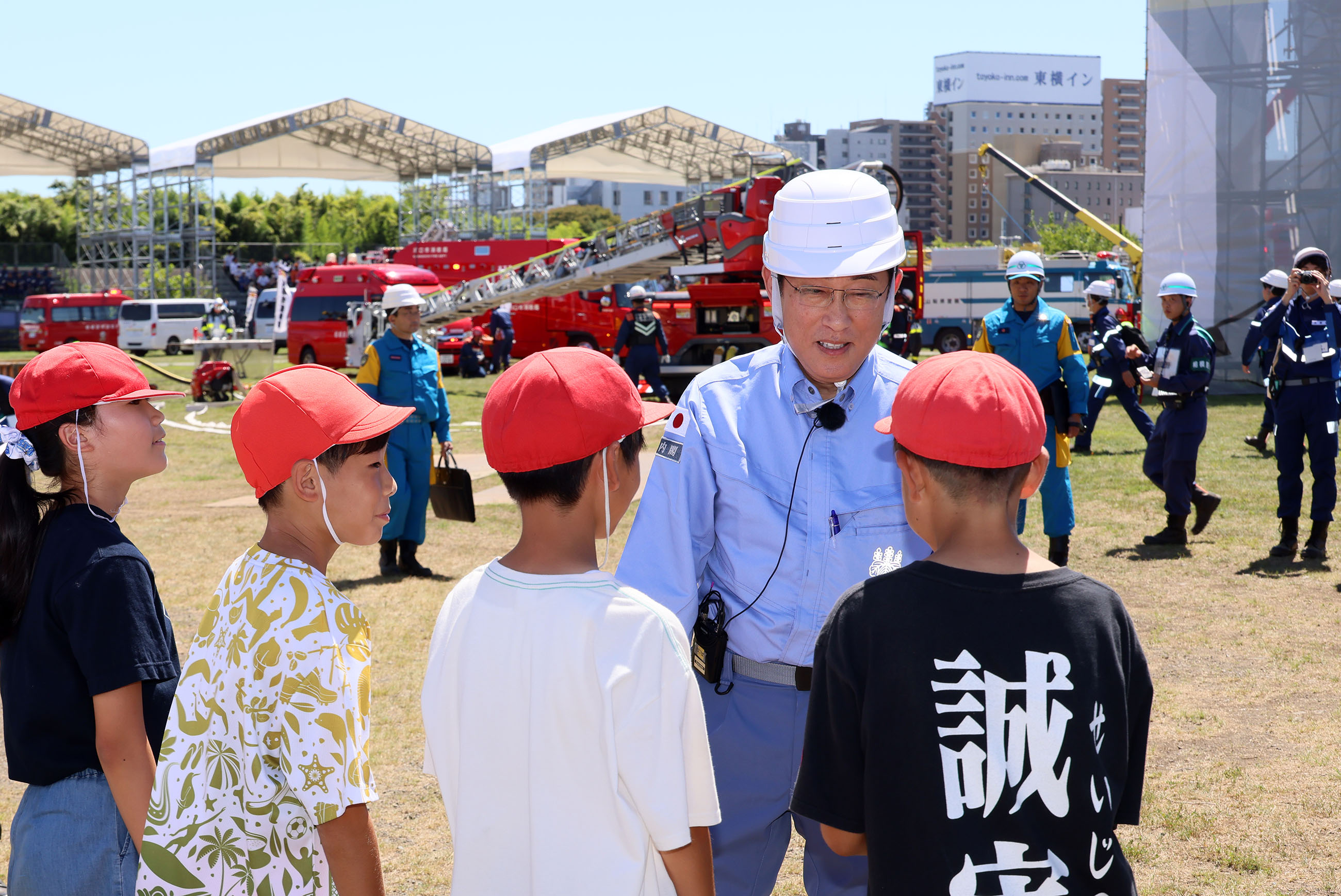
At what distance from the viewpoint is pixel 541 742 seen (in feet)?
5.84

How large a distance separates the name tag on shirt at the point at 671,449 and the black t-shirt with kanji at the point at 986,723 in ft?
2.37

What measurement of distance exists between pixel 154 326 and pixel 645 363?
2471 centimetres

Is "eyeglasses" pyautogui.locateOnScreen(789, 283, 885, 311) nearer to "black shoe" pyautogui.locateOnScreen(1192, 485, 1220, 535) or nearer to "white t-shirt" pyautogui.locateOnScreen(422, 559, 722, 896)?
"white t-shirt" pyautogui.locateOnScreen(422, 559, 722, 896)

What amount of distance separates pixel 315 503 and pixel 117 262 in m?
48.2

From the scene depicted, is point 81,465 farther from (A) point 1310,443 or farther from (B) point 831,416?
(A) point 1310,443

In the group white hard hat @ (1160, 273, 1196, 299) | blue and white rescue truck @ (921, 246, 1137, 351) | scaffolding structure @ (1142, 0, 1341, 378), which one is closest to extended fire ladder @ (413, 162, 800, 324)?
blue and white rescue truck @ (921, 246, 1137, 351)

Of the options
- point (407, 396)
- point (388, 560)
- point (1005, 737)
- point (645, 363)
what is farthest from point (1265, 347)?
point (645, 363)

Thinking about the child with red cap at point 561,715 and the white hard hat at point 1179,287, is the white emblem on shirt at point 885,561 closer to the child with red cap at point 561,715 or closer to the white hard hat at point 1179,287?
the child with red cap at point 561,715

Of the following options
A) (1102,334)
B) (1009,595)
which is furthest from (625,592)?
(1102,334)

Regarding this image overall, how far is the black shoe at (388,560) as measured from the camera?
8242mm

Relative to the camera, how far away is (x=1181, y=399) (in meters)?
8.77

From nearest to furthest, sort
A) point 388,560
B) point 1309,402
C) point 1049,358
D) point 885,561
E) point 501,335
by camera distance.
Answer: point 885,561
point 1049,358
point 1309,402
point 388,560
point 501,335

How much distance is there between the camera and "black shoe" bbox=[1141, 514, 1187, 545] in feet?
28.7

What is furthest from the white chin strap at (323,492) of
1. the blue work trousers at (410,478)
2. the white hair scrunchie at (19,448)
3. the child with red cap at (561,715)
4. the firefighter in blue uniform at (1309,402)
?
the firefighter in blue uniform at (1309,402)
